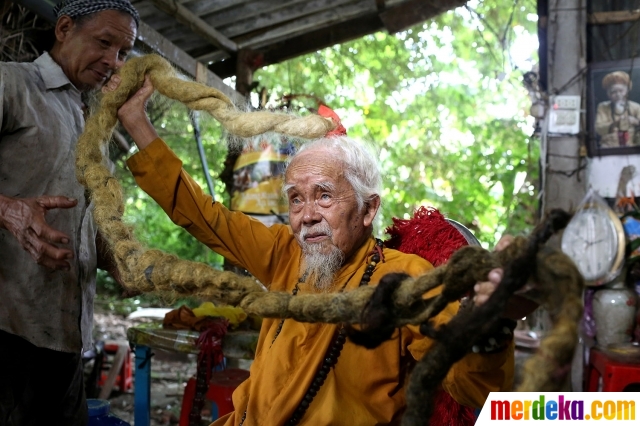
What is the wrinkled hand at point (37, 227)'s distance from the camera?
Answer: 1.49m

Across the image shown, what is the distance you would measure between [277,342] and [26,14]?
2.77m

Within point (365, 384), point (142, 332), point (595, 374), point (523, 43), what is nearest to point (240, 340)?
point (142, 332)

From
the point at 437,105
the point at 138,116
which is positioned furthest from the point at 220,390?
the point at 437,105

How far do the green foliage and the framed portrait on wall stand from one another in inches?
125

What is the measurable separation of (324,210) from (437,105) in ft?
23.1

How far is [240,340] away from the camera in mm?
3016

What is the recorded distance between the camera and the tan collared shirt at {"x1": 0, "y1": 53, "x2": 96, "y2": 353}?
5.94 feet

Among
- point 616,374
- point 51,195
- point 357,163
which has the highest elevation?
point 357,163

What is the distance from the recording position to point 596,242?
3121mm

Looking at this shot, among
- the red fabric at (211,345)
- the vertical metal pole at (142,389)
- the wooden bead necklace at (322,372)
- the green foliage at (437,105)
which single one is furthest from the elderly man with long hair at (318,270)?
the green foliage at (437,105)

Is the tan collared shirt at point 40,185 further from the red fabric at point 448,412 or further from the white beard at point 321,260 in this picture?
the red fabric at point 448,412

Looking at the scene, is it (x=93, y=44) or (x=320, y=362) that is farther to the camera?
(x=93, y=44)

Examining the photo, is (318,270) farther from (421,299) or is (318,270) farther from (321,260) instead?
(421,299)

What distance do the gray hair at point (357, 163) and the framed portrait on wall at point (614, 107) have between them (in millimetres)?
2296
